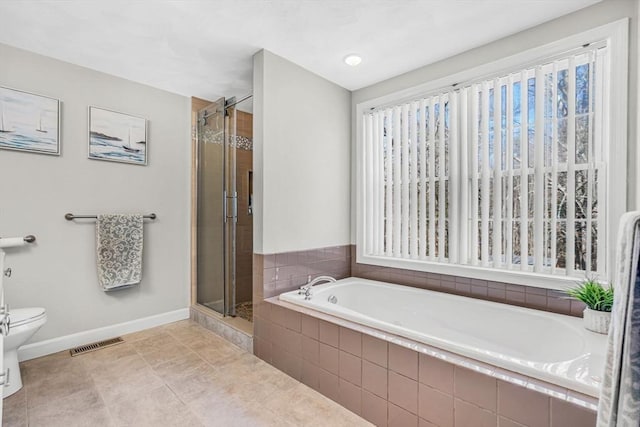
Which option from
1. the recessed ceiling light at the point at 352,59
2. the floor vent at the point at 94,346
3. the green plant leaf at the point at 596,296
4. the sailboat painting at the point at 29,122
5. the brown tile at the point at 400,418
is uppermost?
the recessed ceiling light at the point at 352,59

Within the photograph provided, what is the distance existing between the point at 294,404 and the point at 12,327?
1.84 m

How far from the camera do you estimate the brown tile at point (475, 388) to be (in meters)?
1.30

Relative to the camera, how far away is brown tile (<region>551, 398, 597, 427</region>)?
1089mm

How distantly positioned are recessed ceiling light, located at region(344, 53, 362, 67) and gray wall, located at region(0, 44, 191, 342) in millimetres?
1841

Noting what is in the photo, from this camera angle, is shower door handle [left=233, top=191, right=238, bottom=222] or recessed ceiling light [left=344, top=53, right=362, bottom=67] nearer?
recessed ceiling light [left=344, top=53, right=362, bottom=67]

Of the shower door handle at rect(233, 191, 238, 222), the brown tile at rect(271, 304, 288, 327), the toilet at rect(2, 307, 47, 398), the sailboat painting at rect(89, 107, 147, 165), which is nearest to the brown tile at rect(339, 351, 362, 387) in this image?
the brown tile at rect(271, 304, 288, 327)

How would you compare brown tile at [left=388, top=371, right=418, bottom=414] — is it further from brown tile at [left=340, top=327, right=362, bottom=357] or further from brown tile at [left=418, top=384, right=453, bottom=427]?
brown tile at [left=340, top=327, right=362, bottom=357]

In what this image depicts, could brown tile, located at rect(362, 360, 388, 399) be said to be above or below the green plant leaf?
below

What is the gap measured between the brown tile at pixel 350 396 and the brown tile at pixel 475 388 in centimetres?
59

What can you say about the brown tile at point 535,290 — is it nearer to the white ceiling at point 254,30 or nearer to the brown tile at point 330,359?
the brown tile at point 330,359

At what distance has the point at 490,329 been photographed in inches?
85.1

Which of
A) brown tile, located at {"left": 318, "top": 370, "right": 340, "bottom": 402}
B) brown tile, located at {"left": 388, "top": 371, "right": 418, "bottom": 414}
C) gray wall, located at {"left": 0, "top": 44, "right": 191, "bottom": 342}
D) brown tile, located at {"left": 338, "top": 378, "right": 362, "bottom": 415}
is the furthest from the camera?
gray wall, located at {"left": 0, "top": 44, "right": 191, "bottom": 342}

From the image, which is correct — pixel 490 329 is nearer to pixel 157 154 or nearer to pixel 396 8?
pixel 396 8

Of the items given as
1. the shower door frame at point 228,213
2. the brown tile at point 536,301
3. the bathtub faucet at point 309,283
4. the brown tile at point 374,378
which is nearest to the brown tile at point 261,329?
the bathtub faucet at point 309,283
